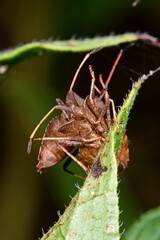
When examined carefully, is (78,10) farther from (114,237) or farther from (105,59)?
(114,237)

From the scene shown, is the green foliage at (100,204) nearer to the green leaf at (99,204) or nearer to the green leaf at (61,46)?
the green leaf at (99,204)

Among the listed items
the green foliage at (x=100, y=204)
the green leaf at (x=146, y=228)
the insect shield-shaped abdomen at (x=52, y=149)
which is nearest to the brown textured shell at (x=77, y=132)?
the insect shield-shaped abdomen at (x=52, y=149)

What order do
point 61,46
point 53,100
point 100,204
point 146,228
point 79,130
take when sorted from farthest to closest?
point 53,100 → point 146,228 → point 79,130 → point 61,46 → point 100,204

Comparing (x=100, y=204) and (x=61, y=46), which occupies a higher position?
(x=61, y=46)

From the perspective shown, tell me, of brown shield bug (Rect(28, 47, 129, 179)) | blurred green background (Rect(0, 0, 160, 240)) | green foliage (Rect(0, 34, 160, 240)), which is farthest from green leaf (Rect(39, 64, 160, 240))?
blurred green background (Rect(0, 0, 160, 240))

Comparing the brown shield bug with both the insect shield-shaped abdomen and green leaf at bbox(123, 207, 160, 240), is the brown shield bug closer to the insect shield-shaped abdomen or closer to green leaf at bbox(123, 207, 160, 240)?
the insect shield-shaped abdomen

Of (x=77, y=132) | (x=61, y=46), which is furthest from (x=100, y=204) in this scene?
(x=61, y=46)

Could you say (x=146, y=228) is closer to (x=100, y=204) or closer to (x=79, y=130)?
(x=79, y=130)
